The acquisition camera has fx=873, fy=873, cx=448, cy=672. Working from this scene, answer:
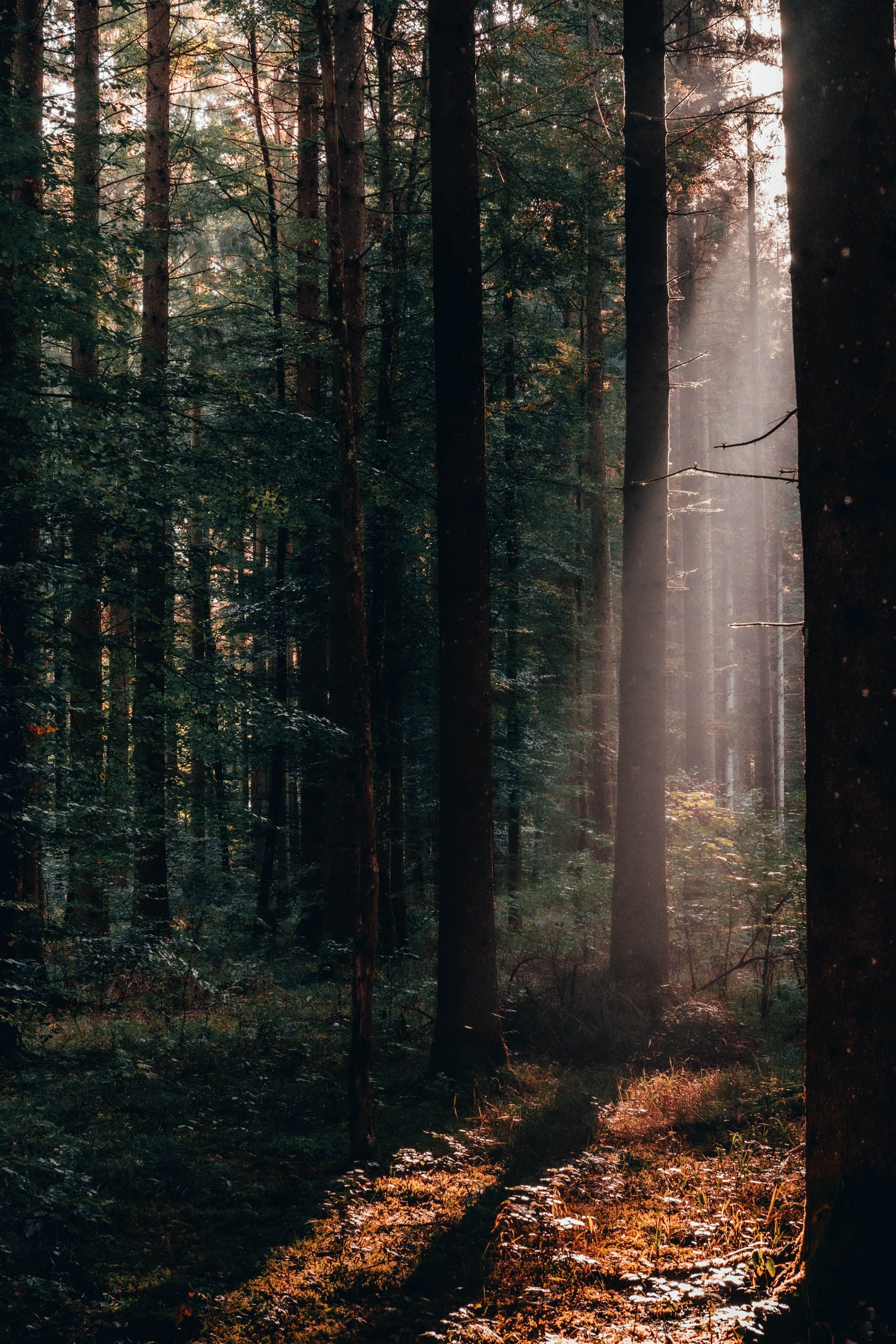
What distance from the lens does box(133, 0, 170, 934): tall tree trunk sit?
8.41 m

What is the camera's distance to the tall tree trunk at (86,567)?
7.89 meters

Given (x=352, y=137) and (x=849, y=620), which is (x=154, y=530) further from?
(x=352, y=137)

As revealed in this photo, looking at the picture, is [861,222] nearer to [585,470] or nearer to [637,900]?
[637,900]

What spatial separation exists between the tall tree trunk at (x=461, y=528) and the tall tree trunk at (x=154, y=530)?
2.77 meters

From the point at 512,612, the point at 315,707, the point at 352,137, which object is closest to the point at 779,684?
the point at 512,612

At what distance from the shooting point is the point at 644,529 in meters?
9.93

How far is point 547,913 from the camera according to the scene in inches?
647

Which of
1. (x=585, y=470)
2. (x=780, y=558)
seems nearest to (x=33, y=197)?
(x=585, y=470)

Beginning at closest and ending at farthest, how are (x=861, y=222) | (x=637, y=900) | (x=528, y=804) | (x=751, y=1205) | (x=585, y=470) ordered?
(x=861, y=222), (x=751, y=1205), (x=637, y=900), (x=528, y=804), (x=585, y=470)

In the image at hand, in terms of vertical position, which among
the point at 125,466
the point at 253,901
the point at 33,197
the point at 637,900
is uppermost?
the point at 33,197

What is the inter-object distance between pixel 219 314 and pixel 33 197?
7355 millimetres

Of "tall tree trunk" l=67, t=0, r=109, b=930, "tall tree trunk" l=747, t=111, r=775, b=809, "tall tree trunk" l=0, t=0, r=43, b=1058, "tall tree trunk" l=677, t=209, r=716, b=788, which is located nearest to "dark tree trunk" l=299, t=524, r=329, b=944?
"tall tree trunk" l=67, t=0, r=109, b=930

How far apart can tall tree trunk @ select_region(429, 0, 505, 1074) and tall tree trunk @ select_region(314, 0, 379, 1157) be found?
71.5 inches

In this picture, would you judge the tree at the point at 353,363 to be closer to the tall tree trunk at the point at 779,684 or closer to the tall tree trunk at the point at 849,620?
the tall tree trunk at the point at 849,620
